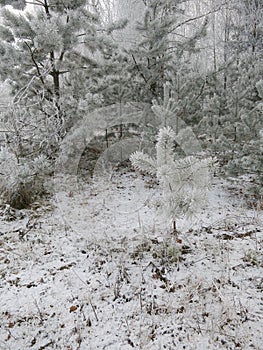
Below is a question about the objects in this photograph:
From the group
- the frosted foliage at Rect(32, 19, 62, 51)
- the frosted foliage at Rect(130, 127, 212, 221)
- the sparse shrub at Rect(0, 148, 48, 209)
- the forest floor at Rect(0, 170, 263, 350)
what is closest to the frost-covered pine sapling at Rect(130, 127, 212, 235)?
the frosted foliage at Rect(130, 127, 212, 221)

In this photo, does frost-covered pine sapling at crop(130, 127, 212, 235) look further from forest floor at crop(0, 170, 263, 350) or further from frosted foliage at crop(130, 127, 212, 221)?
forest floor at crop(0, 170, 263, 350)

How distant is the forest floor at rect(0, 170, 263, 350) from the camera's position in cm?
201

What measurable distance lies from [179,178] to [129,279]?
110cm

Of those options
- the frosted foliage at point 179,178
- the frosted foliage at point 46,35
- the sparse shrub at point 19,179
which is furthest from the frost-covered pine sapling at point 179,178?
the frosted foliage at point 46,35

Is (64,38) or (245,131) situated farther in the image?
(64,38)

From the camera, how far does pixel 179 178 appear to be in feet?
8.29

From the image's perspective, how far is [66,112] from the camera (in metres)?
4.50

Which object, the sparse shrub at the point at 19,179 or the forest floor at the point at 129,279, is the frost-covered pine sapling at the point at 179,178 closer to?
the forest floor at the point at 129,279

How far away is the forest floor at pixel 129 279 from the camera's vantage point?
2.01 metres

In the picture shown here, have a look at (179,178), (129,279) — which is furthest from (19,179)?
(179,178)

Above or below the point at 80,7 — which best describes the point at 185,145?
below

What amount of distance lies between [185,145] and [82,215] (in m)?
1.93

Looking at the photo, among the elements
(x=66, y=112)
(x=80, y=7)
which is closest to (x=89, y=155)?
(x=66, y=112)

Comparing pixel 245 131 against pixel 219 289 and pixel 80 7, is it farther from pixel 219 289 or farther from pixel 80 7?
pixel 80 7
